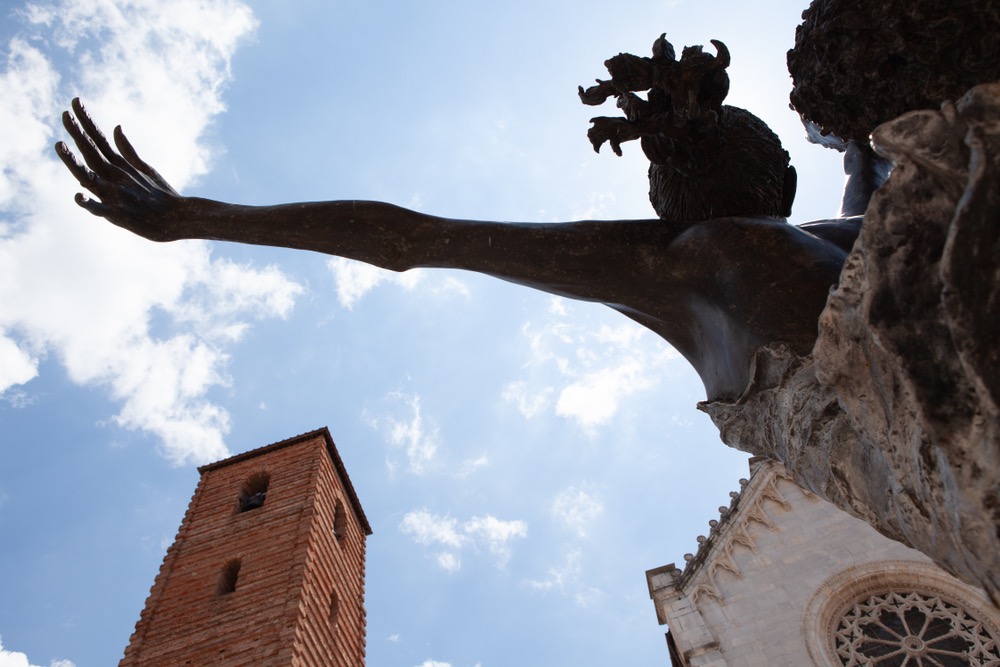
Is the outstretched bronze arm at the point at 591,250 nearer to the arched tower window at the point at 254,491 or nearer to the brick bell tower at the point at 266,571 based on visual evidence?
the brick bell tower at the point at 266,571

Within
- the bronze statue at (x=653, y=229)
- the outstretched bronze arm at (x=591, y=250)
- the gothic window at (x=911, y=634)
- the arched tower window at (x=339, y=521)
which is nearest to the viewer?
the outstretched bronze arm at (x=591, y=250)

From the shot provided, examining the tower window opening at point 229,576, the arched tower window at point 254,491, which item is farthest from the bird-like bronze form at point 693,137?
the arched tower window at point 254,491

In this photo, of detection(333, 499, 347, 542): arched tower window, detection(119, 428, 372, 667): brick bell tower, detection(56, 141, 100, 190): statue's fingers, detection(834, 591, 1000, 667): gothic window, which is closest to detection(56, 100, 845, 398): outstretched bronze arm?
detection(56, 141, 100, 190): statue's fingers

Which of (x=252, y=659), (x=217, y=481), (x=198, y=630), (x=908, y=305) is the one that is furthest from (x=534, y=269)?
(x=217, y=481)

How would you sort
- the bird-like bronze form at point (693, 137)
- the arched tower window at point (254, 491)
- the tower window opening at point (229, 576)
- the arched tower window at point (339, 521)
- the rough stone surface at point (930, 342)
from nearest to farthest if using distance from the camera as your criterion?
the rough stone surface at point (930, 342)
the bird-like bronze form at point (693, 137)
the tower window opening at point (229, 576)
the arched tower window at point (339, 521)
the arched tower window at point (254, 491)

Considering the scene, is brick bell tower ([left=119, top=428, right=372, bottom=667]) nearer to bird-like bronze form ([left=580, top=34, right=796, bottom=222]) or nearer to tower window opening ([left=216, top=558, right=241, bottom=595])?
tower window opening ([left=216, top=558, right=241, bottom=595])

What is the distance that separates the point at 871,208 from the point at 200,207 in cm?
233

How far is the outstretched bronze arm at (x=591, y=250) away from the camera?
2.35 m

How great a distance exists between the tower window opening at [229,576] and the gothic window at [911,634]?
12.9m

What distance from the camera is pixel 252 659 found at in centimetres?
1551

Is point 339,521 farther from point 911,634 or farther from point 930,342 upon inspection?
point 930,342

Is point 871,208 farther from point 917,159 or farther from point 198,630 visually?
point 198,630

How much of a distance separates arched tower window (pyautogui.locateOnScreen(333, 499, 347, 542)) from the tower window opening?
297 centimetres

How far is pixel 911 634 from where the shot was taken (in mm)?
12711
